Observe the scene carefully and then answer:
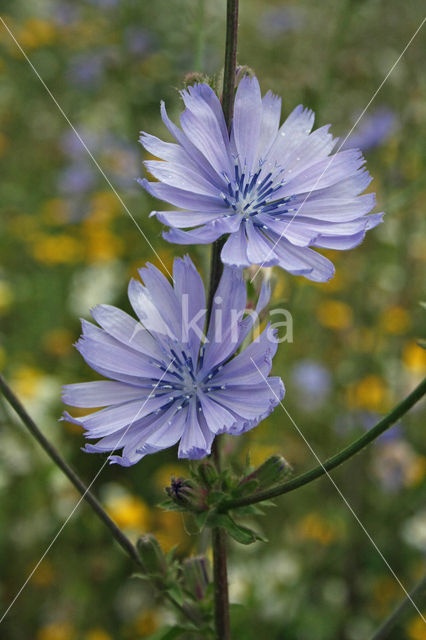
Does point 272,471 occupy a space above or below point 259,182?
below

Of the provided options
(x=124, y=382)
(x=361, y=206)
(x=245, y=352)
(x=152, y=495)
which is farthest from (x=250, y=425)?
(x=152, y=495)

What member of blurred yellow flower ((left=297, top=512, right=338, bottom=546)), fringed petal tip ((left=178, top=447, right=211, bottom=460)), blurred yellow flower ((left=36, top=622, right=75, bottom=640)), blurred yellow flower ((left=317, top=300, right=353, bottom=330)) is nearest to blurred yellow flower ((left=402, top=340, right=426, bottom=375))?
blurred yellow flower ((left=317, top=300, right=353, bottom=330))

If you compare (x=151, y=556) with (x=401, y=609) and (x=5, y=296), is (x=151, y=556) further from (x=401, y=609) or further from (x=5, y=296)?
(x=5, y=296)

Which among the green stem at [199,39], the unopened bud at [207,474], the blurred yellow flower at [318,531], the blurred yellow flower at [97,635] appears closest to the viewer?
the unopened bud at [207,474]

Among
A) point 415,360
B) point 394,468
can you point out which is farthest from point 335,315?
point 394,468

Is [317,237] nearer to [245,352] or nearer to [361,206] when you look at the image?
[361,206]

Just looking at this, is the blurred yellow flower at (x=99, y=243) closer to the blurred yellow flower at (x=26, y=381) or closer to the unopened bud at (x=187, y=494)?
the blurred yellow flower at (x=26, y=381)

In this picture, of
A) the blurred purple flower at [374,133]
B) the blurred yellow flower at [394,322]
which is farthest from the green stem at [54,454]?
the blurred purple flower at [374,133]
